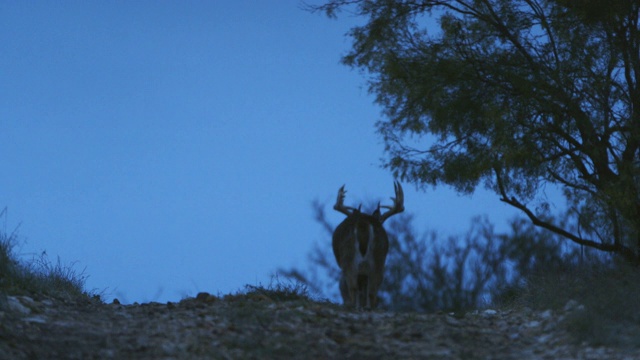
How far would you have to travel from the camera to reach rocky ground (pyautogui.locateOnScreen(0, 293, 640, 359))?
329 inches

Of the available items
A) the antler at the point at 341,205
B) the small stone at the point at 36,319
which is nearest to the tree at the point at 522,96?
the antler at the point at 341,205

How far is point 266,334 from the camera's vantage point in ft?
29.6

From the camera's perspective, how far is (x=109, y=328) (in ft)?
30.9

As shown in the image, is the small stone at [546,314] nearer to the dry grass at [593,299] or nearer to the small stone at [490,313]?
the dry grass at [593,299]

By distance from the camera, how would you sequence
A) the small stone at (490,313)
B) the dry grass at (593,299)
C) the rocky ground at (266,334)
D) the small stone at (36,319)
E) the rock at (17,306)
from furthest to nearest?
the small stone at (490,313), the rock at (17,306), the small stone at (36,319), the dry grass at (593,299), the rocky ground at (266,334)

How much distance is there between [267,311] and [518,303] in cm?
466

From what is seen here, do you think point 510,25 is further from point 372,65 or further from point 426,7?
point 372,65

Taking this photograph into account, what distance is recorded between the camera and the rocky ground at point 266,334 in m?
8.37

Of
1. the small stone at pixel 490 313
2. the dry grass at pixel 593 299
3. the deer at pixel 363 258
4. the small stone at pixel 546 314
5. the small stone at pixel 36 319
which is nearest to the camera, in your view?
the dry grass at pixel 593 299

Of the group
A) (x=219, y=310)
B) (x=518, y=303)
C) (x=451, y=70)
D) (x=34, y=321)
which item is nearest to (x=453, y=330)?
(x=219, y=310)

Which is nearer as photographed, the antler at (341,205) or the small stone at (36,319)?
the small stone at (36,319)

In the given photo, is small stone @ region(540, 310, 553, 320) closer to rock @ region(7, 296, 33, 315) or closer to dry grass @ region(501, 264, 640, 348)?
dry grass @ region(501, 264, 640, 348)

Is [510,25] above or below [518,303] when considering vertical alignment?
above

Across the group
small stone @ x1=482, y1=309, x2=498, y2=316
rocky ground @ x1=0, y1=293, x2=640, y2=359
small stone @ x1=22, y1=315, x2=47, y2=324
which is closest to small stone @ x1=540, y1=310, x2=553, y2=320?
rocky ground @ x1=0, y1=293, x2=640, y2=359
